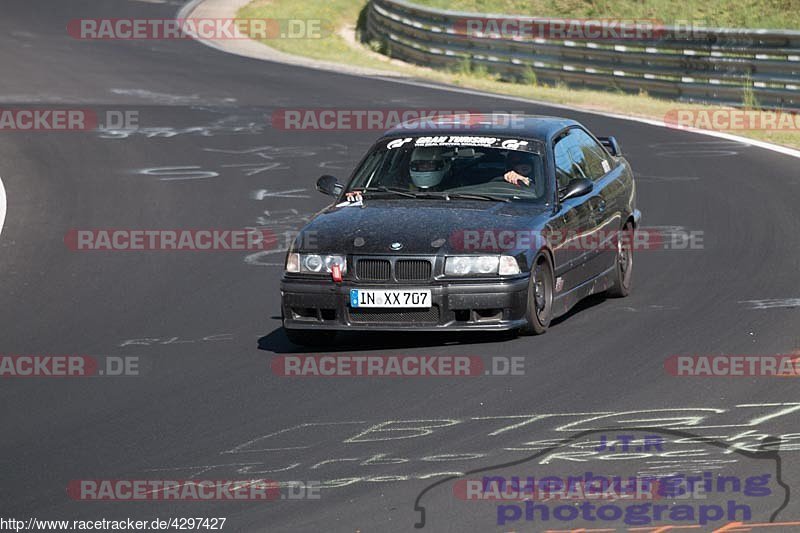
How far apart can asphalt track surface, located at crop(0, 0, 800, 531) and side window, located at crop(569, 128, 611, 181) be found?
3.34 ft

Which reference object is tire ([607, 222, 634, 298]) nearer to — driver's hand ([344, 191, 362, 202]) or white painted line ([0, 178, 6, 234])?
driver's hand ([344, 191, 362, 202])

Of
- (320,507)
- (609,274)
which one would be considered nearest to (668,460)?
(320,507)

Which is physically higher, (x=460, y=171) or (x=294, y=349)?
(x=460, y=171)

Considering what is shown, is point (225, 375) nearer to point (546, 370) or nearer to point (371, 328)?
point (371, 328)

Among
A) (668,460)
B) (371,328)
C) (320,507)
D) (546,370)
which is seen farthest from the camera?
(371,328)

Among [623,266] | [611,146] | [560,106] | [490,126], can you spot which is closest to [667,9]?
[560,106]

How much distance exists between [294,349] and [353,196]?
1368mm

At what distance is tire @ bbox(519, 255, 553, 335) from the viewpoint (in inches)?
387

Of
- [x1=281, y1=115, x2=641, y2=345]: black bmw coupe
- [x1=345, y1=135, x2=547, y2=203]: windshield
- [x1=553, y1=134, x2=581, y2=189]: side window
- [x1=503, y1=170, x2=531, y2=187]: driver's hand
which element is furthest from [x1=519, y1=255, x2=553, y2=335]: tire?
[x1=553, y1=134, x2=581, y2=189]: side window

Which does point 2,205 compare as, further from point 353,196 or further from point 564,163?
point 564,163

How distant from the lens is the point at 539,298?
396 inches

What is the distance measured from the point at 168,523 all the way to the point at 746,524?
7.93ft

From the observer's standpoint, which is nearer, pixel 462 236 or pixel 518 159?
pixel 462 236

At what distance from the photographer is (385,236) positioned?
9.85m
